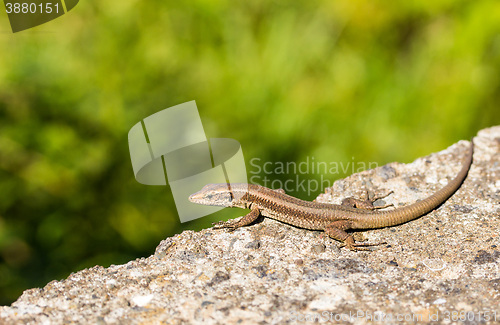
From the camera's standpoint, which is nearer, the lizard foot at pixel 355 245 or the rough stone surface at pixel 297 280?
the rough stone surface at pixel 297 280

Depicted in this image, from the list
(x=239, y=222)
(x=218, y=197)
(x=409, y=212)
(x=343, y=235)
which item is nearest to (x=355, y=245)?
(x=343, y=235)

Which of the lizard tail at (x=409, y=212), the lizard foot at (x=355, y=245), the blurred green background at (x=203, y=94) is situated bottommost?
the lizard foot at (x=355, y=245)

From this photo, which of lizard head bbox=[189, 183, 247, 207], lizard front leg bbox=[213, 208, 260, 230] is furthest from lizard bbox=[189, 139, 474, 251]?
lizard head bbox=[189, 183, 247, 207]

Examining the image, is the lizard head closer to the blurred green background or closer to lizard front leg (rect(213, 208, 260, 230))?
the blurred green background

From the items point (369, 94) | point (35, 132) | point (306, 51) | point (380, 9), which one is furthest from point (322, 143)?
point (35, 132)

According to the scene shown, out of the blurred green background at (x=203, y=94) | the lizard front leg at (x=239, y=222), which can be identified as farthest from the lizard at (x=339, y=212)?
the blurred green background at (x=203, y=94)

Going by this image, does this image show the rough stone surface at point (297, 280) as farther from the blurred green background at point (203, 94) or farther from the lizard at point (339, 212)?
the blurred green background at point (203, 94)

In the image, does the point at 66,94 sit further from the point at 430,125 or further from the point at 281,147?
the point at 430,125
